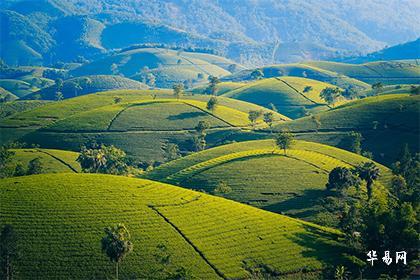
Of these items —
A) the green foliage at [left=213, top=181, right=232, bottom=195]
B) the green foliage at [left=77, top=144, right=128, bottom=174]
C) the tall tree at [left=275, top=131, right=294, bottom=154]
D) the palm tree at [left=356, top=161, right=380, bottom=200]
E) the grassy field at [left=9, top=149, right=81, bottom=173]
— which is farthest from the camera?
the grassy field at [left=9, top=149, right=81, bottom=173]

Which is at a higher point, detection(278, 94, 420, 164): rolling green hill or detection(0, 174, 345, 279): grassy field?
detection(278, 94, 420, 164): rolling green hill

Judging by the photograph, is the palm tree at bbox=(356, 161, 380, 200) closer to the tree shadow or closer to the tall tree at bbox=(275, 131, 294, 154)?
the tree shadow

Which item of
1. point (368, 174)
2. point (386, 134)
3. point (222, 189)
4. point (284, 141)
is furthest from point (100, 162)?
point (386, 134)

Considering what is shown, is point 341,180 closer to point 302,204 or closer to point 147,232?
point 302,204

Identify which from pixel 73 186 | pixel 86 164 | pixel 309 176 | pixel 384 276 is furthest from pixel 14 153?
pixel 384 276

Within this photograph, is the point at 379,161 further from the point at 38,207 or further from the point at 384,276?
the point at 38,207

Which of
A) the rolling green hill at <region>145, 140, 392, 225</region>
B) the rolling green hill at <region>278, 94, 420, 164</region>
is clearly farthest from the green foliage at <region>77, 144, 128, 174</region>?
the rolling green hill at <region>278, 94, 420, 164</region>
